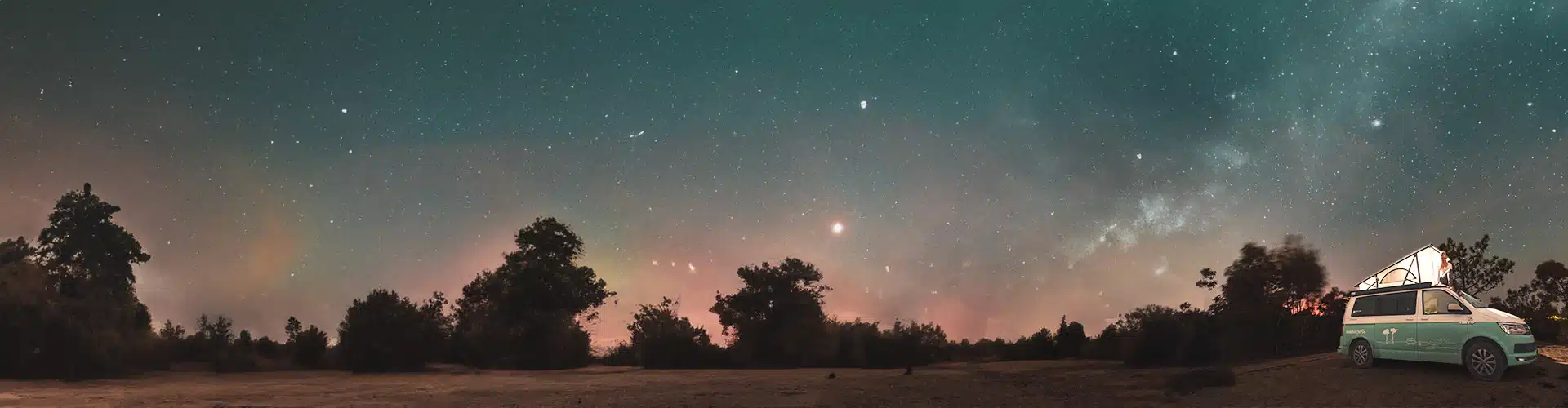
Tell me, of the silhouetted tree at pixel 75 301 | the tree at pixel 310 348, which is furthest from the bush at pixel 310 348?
the silhouetted tree at pixel 75 301

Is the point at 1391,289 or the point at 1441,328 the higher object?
the point at 1391,289

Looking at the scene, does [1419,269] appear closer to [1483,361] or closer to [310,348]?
[1483,361]

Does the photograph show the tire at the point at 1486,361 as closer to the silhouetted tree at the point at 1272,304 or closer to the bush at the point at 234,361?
the silhouetted tree at the point at 1272,304

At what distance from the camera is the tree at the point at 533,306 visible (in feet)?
140

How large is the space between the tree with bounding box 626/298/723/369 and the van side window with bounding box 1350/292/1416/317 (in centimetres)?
3428

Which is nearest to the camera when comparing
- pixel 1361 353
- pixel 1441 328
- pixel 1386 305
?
pixel 1441 328

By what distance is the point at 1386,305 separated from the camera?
2089 cm

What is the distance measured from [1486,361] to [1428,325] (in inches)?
58.6

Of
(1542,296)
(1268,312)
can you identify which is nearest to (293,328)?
(1268,312)

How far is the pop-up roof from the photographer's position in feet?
65.8

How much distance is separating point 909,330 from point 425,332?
31.4 metres

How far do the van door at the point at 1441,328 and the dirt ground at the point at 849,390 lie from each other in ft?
2.20

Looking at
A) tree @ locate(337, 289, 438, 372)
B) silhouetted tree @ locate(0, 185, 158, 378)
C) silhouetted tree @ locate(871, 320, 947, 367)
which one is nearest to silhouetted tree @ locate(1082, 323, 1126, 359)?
silhouetted tree @ locate(871, 320, 947, 367)

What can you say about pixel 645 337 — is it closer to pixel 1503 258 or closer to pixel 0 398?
pixel 0 398
